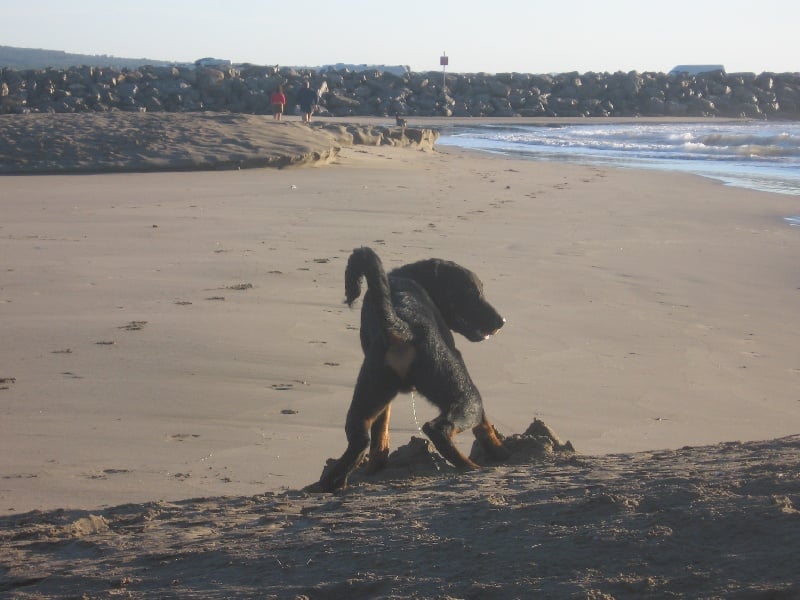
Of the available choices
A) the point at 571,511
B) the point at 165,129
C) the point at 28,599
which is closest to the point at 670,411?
the point at 571,511

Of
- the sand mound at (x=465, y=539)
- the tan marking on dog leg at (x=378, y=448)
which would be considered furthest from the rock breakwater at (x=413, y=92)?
the sand mound at (x=465, y=539)

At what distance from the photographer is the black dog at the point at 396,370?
12.8ft

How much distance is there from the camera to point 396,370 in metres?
3.98

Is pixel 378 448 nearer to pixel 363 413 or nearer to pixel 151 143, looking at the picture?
pixel 363 413

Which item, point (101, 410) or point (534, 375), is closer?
point (101, 410)

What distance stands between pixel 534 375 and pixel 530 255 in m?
4.01

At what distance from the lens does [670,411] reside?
574 cm

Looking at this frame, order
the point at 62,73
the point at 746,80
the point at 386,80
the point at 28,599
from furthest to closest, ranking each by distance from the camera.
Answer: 1. the point at 746,80
2. the point at 386,80
3. the point at 62,73
4. the point at 28,599

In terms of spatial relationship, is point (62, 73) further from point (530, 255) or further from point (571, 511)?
point (571, 511)

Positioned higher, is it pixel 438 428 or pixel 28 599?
pixel 438 428

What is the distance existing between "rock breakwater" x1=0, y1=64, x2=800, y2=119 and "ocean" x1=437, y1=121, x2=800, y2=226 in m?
7.36

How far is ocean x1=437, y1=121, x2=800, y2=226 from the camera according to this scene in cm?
2225

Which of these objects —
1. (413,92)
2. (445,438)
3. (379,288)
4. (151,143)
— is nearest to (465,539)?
(445,438)

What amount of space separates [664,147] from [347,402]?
26730 millimetres
